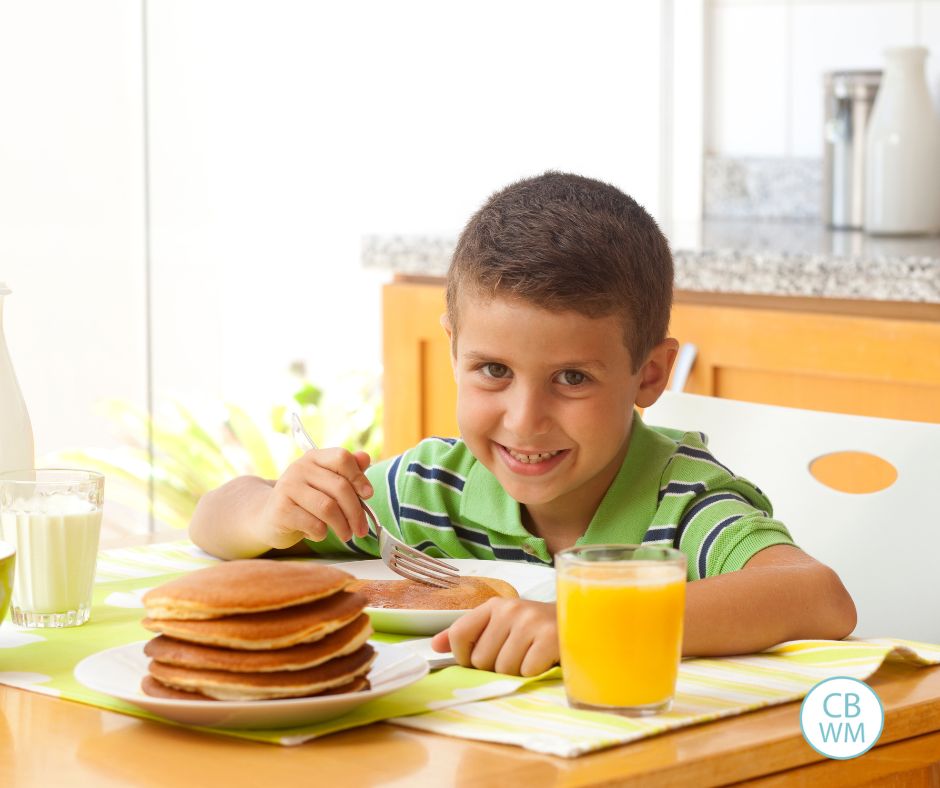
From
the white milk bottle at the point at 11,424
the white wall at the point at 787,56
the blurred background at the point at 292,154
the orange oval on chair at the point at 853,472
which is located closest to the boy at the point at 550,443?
the white milk bottle at the point at 11,424

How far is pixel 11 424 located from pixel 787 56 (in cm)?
250

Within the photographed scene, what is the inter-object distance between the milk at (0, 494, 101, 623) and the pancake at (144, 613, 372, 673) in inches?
9.6

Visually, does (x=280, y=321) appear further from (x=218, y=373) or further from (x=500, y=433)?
(x=500, y=433)

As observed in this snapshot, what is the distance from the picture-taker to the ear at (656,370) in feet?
4.33

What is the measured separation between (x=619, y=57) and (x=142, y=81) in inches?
46.9

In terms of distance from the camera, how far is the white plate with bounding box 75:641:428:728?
29.4 inches

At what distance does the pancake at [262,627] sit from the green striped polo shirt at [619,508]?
0.44 metres

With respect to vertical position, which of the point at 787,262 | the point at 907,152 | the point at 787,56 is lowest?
the point at 787,262

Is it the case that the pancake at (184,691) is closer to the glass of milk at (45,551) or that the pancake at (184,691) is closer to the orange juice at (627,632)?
the orange juice at (627,632)

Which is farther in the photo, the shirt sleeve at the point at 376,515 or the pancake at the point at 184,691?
the shirt sleeve at the point at 376,515

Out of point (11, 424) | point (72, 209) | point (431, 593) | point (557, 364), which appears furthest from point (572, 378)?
point (72, 209)

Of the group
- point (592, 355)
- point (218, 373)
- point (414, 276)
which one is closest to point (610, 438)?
point (592, 355)

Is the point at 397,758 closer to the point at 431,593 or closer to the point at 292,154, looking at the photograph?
the point at 431,593

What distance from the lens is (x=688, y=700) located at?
0.83 meters
